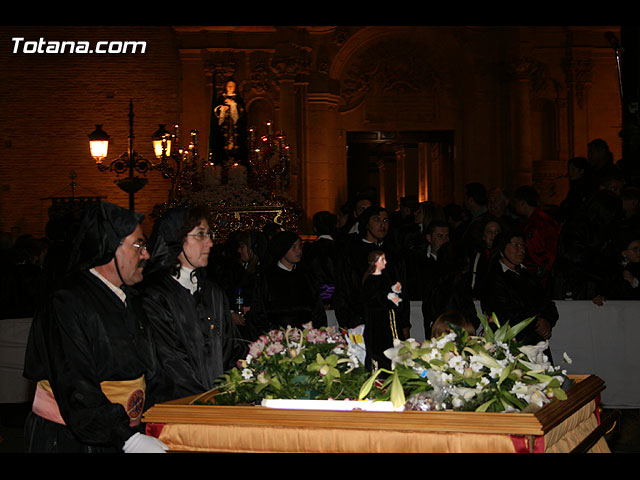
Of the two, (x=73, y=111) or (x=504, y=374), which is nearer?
(x=504, y=374)

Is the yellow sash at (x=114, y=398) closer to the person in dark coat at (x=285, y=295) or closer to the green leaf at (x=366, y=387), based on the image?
the green leaf at (x=366, y=387)

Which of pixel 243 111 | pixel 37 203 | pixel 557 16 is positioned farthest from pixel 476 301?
pixel 37 203

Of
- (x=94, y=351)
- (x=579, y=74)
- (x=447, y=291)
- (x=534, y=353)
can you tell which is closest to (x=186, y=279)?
(x=94, y=351)

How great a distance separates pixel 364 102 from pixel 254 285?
1420 cm

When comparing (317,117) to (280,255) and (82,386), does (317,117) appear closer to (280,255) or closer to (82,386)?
(280,255)

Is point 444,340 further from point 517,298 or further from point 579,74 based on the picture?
point 579,74

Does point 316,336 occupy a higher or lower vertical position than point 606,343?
higher

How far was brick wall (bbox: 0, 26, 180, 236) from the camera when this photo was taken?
23.7 metres

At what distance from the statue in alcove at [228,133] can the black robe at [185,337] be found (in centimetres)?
1243

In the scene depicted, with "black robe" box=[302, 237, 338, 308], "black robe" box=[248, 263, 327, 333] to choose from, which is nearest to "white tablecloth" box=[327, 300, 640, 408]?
"black robe" box=[302, 237, 338, 308]

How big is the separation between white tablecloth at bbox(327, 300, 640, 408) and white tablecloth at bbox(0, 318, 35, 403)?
5.94 metres

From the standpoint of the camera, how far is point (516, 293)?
324 inches

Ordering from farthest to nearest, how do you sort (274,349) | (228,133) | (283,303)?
(228,133), (283,303), (274,349)

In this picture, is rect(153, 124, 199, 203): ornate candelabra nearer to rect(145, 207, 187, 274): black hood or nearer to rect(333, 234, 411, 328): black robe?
rect(333, 234, 411, 328): black robe
